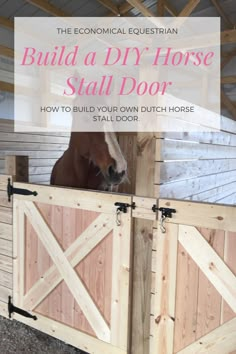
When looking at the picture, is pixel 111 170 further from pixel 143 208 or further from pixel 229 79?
pixel 229 79

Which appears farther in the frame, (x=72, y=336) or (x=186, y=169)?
(x=186, y=169)

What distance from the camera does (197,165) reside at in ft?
7.55

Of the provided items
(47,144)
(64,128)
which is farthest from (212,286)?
(64,128)

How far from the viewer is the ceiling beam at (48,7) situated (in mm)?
3451

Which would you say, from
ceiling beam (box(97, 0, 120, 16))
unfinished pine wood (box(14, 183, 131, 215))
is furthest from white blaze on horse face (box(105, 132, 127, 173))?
ceiling beam (box(97, 0, 120, 16))

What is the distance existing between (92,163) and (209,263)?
1191 millimetres

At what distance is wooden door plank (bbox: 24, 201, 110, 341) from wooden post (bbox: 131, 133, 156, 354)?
0.71 feet

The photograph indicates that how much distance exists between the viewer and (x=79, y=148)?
2.19 m

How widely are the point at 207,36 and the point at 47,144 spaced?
2.25 meters

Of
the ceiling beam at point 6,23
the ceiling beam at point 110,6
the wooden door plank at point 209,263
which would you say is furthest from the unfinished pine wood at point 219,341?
the ceiling beam at point 110,6

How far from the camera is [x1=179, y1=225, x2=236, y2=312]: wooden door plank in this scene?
53.3 inches

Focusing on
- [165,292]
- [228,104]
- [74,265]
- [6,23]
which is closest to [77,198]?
[74,265]

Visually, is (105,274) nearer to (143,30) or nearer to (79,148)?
(79,148)

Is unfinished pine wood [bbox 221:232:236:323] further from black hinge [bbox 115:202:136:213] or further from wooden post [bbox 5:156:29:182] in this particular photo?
wooden post [bbox 5:156:29:182]
